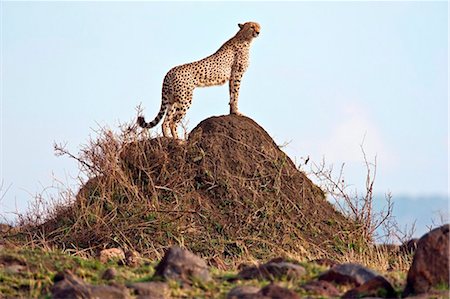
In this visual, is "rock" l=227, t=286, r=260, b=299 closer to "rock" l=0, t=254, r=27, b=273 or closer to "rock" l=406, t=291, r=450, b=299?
"rock" l=406, t=291, r=450, b=299

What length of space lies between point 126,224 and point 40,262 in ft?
14.3

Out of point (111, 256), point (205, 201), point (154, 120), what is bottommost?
point (111, 256)

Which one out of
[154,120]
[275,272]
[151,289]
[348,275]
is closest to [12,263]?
[151,289]

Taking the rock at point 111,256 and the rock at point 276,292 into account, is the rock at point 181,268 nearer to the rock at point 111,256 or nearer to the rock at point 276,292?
the rock at point 276,292

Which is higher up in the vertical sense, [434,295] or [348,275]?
[348,275]

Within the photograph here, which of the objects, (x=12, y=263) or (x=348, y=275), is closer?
(x=348, y=275)

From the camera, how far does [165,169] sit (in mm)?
13273

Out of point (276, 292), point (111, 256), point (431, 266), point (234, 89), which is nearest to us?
point (276, 292)

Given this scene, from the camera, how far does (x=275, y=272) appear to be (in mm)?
7723

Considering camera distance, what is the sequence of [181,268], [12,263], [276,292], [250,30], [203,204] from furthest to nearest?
[250,30] < [203,204] < [12,263] < [181,268] < [276,292]

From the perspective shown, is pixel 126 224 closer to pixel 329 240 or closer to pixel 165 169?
pixel 165 169

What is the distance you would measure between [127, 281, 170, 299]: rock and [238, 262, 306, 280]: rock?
83 centimetres

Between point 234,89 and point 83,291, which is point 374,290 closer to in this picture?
point 83,291

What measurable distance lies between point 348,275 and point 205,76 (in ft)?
26.9
